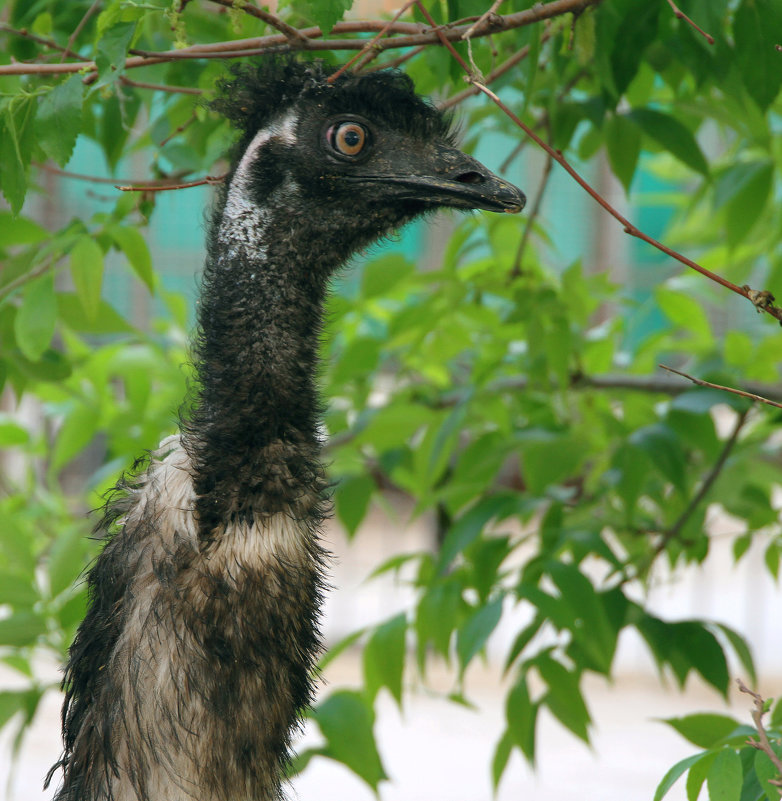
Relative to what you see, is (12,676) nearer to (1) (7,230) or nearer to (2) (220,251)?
(1) (7,230)

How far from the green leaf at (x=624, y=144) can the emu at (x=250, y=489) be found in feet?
1.52

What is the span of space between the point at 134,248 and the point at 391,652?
0.77 meters

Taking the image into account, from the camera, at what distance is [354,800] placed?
354 cm

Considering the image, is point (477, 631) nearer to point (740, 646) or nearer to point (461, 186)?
point (740, 646)

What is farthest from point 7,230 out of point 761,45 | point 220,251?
point 761,45

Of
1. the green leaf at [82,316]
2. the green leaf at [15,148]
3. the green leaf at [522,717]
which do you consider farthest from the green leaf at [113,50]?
the green leaf at [522,717]

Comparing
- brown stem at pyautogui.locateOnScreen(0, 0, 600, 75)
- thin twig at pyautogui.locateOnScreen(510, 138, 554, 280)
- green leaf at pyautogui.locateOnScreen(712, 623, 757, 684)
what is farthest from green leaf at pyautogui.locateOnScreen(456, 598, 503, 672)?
brown stem at pyautogui.locateOnScreen(0, 0, 600, 75)

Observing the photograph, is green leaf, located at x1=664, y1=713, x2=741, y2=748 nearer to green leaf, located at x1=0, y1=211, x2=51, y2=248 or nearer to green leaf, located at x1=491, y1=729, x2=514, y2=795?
green leaf, located at x1=491, y1=729, x2=514, y2=795

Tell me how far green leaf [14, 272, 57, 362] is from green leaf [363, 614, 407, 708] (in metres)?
0.75

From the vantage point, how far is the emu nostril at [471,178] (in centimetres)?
121

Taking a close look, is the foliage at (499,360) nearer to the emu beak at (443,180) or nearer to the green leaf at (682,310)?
the green leaf at (682,310)

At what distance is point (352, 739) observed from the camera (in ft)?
5.40

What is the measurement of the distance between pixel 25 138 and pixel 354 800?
285 centimetres

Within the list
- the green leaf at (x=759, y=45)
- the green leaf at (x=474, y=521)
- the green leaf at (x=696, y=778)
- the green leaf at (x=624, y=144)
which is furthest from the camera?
the green leaf at (x=474, y=521)
